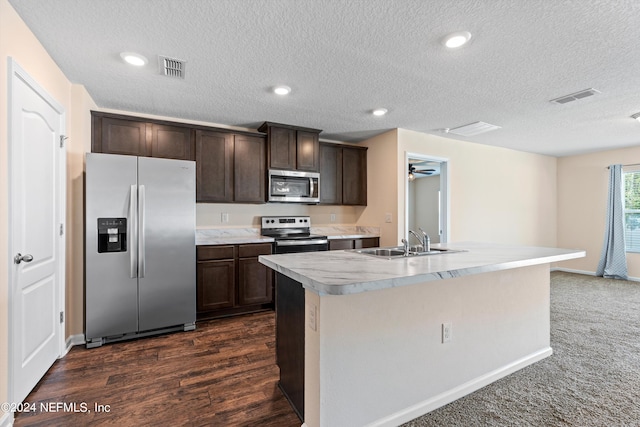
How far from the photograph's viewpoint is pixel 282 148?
4.11 m

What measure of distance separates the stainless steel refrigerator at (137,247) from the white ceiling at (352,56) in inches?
31.5

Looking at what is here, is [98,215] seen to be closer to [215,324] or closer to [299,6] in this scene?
[215,324]

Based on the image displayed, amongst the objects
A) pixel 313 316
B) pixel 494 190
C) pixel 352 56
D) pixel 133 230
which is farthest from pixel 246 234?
pixel 494 190

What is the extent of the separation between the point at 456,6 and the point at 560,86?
5.90 feet

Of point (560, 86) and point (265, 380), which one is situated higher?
point (560, 86)

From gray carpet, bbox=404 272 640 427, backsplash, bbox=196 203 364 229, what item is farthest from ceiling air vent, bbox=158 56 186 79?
gray carpet, bbox=404 272 640 427

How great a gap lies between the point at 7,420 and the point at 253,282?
2.24 m

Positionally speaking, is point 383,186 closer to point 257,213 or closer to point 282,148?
point 282,148

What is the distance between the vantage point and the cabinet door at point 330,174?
4555 millimetres

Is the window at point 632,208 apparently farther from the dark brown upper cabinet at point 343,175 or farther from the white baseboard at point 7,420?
the white baseboard at point 7,420

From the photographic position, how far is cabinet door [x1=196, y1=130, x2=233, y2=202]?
12.2 feet

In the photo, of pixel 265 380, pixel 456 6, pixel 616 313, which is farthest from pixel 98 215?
pixel 616 313

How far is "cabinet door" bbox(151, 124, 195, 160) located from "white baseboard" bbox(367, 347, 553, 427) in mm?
3326

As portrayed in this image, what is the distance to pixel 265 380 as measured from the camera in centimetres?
221
